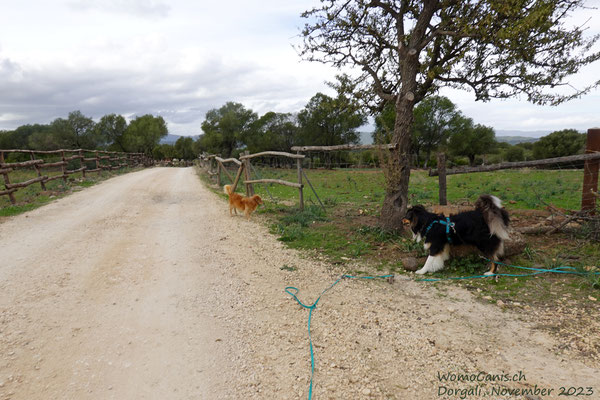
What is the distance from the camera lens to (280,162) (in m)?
35.7

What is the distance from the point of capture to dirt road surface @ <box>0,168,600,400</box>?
8.01ft

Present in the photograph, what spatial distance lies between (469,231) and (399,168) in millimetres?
2020

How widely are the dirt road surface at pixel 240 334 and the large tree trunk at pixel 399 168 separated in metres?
2.06

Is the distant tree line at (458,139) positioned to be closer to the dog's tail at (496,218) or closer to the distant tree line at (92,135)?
the dog's tail at (496,218)

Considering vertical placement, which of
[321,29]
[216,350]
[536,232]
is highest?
[321,29]

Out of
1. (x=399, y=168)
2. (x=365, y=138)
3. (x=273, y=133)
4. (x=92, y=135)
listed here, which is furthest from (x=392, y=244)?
(x=92, y=135)

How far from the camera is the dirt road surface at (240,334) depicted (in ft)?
8.01

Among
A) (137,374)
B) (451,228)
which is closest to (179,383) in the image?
(137,374)

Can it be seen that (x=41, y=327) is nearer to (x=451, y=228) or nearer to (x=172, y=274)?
(x=172, y=274)

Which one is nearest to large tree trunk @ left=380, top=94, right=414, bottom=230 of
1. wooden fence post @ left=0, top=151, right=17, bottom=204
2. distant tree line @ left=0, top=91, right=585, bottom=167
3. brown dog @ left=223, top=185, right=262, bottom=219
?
brown dog @ left=223, top=185, right=262, bottom=219

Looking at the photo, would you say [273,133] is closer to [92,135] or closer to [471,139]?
[471,139]

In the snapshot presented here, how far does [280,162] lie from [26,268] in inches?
1239

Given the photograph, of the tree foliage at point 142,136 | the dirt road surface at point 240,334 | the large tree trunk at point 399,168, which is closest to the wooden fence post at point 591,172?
the large tree trunk at point 399,168

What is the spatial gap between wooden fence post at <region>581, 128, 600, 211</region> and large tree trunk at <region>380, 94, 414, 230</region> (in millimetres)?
3154
